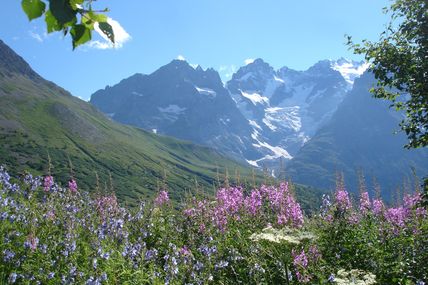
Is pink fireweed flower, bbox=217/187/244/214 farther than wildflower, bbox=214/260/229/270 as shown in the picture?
Yes

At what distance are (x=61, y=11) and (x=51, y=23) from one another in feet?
0.83

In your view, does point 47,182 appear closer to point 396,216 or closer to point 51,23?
point 51,23

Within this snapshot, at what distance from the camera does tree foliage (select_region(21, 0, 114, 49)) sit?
82.0 inches

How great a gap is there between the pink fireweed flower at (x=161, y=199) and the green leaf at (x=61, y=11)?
10846 mm

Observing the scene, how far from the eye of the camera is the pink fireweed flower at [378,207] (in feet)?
43.3

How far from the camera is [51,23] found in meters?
2.29

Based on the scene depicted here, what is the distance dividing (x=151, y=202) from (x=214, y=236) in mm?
3214

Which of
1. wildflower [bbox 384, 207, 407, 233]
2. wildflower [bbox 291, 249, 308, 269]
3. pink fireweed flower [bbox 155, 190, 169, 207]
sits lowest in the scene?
wildflower [bbox 291, 249, 308, 269]

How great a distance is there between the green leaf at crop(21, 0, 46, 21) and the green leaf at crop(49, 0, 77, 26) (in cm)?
8

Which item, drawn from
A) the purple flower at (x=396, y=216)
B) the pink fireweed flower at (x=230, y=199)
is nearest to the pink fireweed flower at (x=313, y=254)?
the pink fireweed flower at (x=230, y=199)

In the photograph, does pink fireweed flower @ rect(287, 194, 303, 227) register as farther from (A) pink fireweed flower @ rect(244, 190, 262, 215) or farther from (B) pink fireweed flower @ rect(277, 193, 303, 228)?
(A) pink fireweed flower @ rect(244, 190, 262, 215)

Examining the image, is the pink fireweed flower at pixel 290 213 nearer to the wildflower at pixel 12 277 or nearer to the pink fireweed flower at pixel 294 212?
the pink fireweed flower at pixel 294 212

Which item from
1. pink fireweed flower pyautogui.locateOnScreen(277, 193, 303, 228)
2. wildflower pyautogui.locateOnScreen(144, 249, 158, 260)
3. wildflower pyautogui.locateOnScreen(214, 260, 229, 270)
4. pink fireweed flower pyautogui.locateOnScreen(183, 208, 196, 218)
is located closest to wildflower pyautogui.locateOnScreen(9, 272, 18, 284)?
wildflower pyautogui.locateOnScreen(144, 249, 158, 260)

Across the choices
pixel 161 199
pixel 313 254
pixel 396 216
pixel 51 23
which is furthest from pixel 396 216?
pixel 51 23
